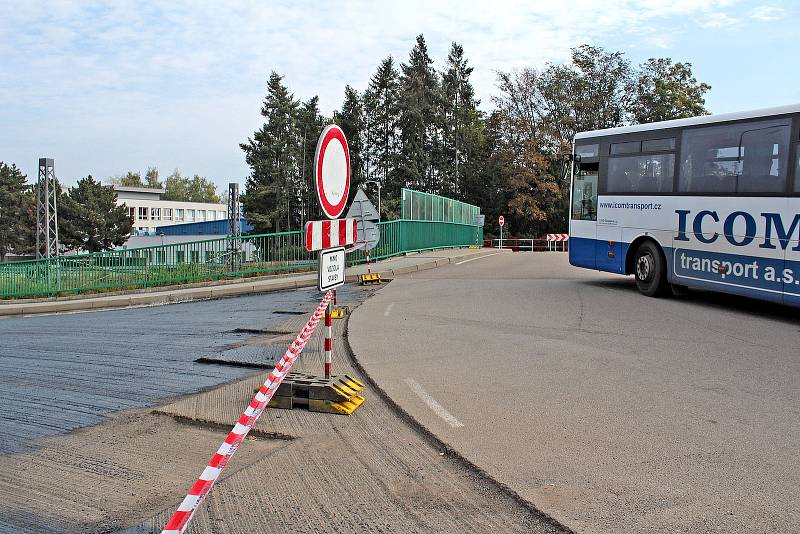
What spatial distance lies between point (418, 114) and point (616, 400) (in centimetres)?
6143

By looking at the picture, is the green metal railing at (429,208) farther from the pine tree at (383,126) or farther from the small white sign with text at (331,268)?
the pine tree at (383,126)

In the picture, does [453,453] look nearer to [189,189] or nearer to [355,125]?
[355,125]

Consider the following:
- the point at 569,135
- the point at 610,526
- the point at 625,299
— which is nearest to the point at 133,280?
the point at 625,299

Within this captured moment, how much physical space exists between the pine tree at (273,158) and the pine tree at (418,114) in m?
12.4

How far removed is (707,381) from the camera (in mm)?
6641

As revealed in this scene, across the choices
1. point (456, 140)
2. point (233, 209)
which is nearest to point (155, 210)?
point (456, 140)

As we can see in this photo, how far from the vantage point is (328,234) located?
20.1 ft

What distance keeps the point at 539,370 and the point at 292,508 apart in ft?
13.2

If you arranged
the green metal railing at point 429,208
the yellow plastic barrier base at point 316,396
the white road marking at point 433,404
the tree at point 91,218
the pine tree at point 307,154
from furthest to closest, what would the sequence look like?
the tree at point 91,218
the pine tree at point 307,154
the green metal railing at point 429,208
the yellow plastic barrier base at point 316,396
the white road marking at point 433,404

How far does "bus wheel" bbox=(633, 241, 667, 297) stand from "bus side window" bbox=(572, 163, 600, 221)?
64.7 inches

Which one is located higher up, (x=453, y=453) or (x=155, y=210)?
(x=155, y=210)

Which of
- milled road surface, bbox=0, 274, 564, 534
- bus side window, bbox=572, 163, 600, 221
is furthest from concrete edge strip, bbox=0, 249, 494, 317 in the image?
milled road surface, bbox=0, 274, 564, 534

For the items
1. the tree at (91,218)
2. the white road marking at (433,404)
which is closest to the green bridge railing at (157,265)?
the white road marking at (433,404)

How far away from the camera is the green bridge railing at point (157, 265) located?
67.1 feet
